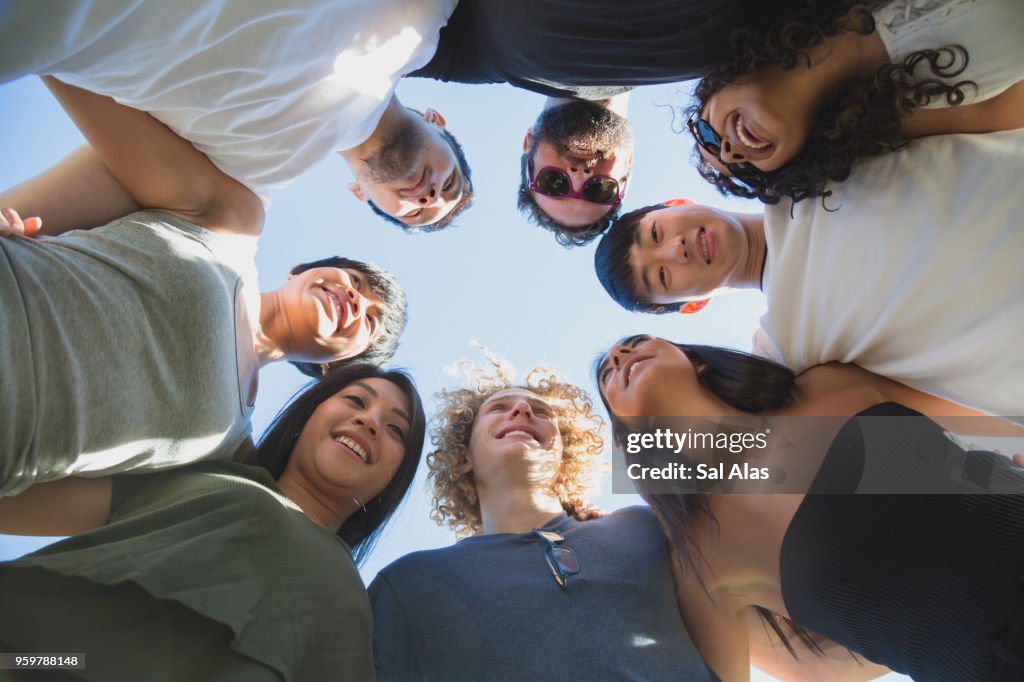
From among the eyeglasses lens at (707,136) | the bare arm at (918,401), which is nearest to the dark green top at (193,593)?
the bare arm at (918,401)

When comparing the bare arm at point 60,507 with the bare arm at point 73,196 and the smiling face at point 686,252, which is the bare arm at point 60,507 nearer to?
the bare arm at point 73,196

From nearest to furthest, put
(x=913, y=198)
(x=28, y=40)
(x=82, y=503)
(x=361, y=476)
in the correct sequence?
(x=28, y=40), (x=82, y=503), (x=913, y=198), (x=361, y=476)

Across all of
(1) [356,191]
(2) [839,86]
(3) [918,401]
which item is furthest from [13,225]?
(3) [918,401]

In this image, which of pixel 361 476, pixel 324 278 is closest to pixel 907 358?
pixel 361 476

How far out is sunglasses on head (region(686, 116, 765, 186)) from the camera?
247 cm

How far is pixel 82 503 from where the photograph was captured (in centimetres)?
191

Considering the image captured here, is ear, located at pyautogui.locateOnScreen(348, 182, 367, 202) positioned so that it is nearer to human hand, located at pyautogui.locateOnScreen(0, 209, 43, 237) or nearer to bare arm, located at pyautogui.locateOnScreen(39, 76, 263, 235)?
bare arm, located at pyautogui.locateOnScreen(39, 76, 263, 235)

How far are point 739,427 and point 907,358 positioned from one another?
2.15 feet

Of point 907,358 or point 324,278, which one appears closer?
point 907,358

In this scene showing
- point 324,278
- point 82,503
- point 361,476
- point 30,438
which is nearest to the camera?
point 30,438

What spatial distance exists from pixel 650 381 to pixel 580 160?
1.44 metres

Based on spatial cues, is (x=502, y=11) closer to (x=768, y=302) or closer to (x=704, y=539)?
(x=768, y=302)

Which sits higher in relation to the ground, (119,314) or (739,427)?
(119,314)

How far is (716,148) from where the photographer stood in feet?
8.15
